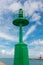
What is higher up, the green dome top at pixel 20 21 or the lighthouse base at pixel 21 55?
the green dome top at pixel 20 21

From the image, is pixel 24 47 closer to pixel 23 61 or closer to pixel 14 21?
pixel 23 61

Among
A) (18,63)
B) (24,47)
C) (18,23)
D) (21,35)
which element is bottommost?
(18,63)

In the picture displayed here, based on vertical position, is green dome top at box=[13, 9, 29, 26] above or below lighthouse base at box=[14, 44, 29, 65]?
above

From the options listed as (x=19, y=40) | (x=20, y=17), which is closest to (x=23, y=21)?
(x=20, y=17)

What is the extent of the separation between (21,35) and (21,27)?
0.27 meters

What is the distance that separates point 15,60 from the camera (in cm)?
515

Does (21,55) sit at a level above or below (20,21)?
below

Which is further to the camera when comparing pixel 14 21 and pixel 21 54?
pixel 14 21

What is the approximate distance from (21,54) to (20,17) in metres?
1.24

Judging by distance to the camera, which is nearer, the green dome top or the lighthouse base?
the lighthouse base

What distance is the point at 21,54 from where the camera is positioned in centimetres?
513

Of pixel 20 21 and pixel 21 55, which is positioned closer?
pixel 21 55

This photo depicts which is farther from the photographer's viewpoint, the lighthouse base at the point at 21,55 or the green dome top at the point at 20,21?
the green dome top at the point at 20,21

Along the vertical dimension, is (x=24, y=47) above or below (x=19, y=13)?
below
